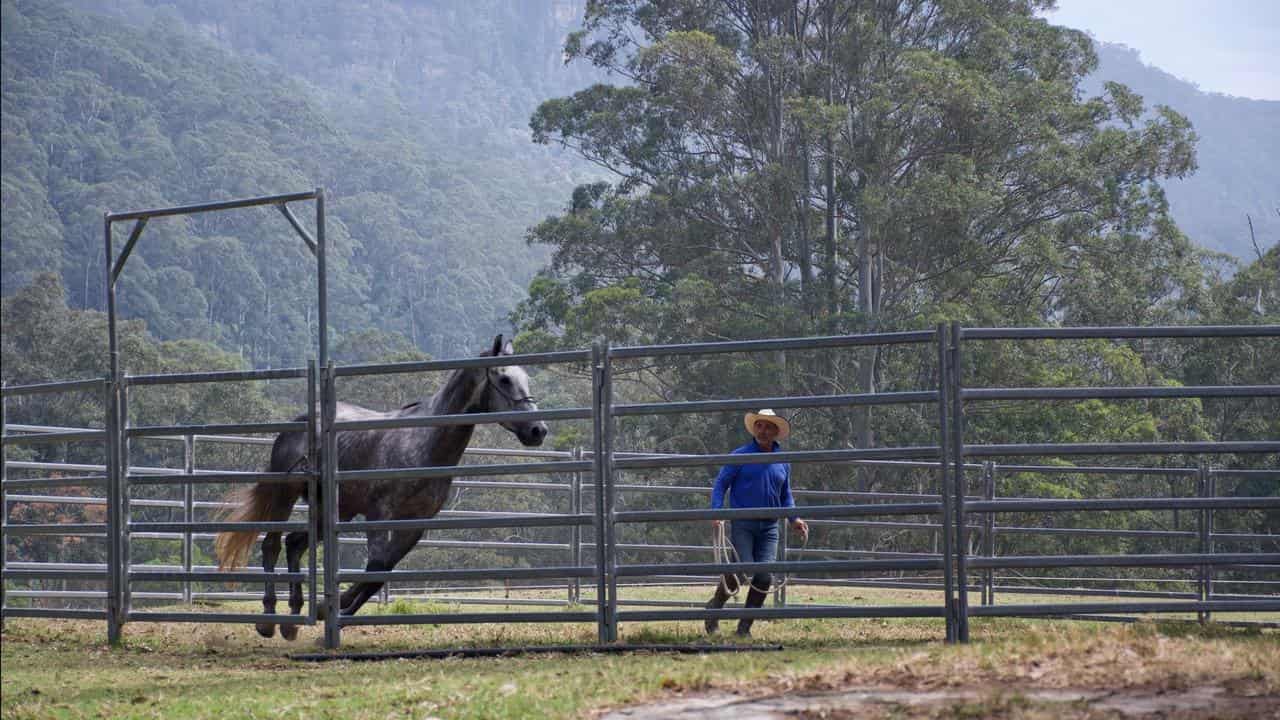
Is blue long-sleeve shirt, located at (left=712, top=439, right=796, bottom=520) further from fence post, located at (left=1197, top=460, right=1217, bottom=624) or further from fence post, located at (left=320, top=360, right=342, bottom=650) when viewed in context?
fence post, located at (left=1197, top=460, right=1217, bottom=624)

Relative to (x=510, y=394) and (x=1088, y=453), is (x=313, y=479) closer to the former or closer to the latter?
(x=510, y=394)

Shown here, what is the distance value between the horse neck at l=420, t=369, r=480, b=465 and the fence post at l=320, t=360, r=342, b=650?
988mm

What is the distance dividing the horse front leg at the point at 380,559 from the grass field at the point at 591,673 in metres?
0.35

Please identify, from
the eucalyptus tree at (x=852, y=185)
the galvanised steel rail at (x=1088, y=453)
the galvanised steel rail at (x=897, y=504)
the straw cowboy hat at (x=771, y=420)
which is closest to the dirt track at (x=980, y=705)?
the galvanised steel rail at (x=897, y=504)

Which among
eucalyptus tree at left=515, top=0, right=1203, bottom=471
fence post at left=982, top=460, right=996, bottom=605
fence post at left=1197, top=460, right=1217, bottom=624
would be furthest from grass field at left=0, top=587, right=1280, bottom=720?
eucalyptus tree at left=515, top=0, right=1203, bottom=471

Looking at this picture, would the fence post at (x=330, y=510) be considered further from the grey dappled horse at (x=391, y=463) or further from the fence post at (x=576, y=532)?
the fence post at (x=576, y=532)

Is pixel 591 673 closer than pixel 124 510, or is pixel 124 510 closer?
pixel 591 673

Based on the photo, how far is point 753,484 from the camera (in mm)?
8523

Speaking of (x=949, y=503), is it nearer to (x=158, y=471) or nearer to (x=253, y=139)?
(x=158, y=471)

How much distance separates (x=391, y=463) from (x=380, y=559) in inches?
28.5

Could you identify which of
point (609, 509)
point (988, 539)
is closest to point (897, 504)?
point (609, 509)

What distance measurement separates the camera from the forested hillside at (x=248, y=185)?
3063 inches

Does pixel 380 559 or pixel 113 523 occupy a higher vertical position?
pixel 113 523

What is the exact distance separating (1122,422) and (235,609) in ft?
63.8
